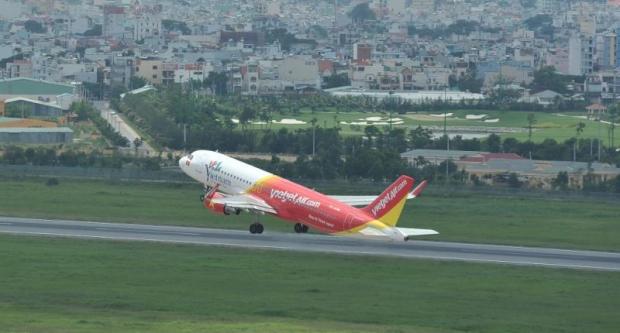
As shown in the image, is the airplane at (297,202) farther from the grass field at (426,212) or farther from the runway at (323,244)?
the grass field at (426,212)

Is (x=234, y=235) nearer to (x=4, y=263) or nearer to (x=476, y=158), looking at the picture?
(x=4, y=263)

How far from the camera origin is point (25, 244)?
3435 inches

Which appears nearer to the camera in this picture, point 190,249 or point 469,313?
point 469,313

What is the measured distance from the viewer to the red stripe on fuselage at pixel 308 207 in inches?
3489

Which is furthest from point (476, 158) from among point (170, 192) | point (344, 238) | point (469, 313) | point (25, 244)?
point (469, 313)

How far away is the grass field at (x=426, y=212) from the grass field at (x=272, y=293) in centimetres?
1025

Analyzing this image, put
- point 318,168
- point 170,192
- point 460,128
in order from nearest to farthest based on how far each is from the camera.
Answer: point 170,192 < point 318,168 < point 460,128

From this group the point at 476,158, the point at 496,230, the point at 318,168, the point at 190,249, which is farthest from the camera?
the point at 476,158

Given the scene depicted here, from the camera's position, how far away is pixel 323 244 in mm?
89000

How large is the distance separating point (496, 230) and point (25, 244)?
2462 cm

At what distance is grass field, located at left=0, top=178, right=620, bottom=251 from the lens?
95188 millimetres

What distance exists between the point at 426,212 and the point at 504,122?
3359 inches

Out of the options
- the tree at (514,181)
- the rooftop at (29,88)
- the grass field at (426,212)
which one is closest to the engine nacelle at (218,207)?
the grass field at (426,212)

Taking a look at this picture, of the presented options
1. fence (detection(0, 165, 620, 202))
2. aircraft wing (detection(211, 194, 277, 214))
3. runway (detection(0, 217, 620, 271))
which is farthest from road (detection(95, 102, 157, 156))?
runway (detection(0, 217, 620, 271))
